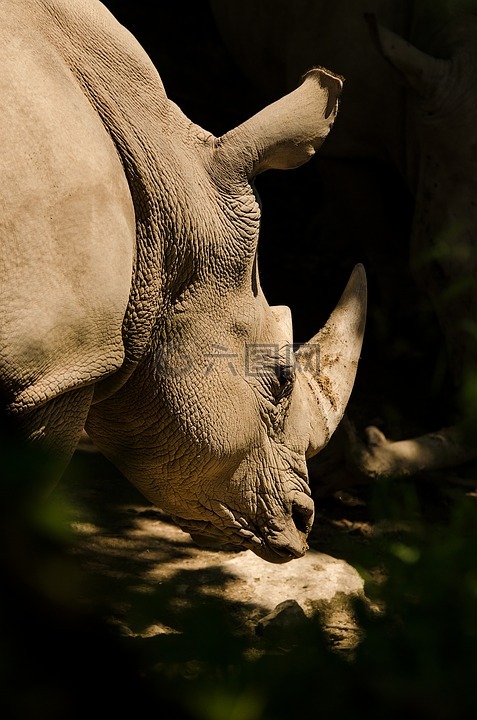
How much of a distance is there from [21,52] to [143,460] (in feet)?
4.01

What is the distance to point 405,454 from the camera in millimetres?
5070

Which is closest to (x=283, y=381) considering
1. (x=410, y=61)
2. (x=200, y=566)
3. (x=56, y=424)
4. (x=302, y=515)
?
(x=302, y=515)

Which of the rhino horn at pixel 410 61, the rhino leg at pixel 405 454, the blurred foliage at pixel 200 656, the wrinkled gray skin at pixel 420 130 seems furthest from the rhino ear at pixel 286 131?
the rhino leg at pixel 405 454

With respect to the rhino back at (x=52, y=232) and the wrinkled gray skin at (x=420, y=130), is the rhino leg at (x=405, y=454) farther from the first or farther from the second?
the rhino back at (x=52, y=232)

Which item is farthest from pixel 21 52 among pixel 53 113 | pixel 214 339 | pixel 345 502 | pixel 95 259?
pixel 345 502

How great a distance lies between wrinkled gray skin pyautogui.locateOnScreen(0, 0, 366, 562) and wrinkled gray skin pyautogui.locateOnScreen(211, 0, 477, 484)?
1216 millimetres

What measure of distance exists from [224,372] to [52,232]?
84 cm

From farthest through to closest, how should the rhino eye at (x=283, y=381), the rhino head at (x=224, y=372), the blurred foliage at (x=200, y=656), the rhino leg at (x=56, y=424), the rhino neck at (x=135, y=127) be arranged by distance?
the rhino eye at (x=283, y=381) < the rhino head at (x=224, y=372) < the rhino neck at (x=135, y=127) < the rhino leg at (x=56, y=424) < the blurred foliage at (x=200, y=656)

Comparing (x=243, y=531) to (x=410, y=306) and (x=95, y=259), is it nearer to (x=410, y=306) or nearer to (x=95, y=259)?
(x=95, y=259)

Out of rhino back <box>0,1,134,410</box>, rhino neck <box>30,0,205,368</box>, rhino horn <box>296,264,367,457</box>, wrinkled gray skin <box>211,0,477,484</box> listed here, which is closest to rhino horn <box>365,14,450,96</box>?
wrinkled gray skin <box>211,0,477,484</box>

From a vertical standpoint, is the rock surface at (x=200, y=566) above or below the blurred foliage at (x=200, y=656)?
below

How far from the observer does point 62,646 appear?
1.11m

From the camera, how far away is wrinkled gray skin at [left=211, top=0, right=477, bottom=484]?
498cm

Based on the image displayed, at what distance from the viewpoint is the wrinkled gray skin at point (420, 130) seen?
16.3 feet
